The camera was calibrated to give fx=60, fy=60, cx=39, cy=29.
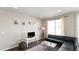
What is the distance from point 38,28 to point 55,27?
52 centimetres

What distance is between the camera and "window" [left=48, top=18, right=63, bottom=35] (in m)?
1.79

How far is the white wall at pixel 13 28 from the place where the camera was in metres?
1.76

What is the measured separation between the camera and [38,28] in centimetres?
188

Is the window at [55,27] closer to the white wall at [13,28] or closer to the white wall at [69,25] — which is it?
the white wall at [69,25]

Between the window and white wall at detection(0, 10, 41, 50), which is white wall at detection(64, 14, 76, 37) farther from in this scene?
white wall at detection(0, 10, 41, 50)

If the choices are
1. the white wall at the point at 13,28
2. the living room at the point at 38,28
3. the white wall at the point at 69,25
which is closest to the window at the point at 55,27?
the living room at the point at 38,28

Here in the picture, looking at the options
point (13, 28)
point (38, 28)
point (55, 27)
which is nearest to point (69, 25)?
point (55, 27)

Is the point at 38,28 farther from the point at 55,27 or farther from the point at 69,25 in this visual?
the point at 69,25

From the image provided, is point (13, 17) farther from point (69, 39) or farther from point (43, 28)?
point (69, 39)

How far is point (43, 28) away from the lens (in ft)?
6.08

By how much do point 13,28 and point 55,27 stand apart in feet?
4.20

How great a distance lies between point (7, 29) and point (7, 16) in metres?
0.40

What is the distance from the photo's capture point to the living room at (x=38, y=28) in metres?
1.75

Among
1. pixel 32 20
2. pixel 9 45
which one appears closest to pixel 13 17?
pixel 32 20
